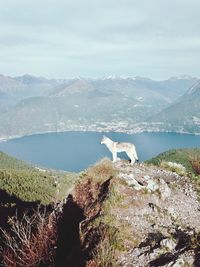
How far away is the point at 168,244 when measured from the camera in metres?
12.7

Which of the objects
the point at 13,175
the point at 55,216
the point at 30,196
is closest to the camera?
the point at 55,216

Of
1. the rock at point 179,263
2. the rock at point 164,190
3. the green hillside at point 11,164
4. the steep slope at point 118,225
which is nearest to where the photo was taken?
the rock at point 179,263

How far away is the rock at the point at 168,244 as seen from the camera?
41.3ft

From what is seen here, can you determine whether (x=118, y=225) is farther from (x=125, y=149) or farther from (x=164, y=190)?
(x=125, y=149)

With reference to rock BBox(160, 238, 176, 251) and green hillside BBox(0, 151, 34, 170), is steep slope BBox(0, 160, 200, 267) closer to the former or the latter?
rock BBox(160, 238, 176, 251)

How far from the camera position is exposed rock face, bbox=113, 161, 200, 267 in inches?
483

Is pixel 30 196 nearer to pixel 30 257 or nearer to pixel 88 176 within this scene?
pixel 88 176

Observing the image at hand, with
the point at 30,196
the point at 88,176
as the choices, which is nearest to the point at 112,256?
the point at 88,176

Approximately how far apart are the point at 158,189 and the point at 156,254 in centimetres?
568

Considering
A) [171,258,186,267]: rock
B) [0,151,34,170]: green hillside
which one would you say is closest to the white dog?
[171,258,186,267]: rock

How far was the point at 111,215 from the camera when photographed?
49.8 feet

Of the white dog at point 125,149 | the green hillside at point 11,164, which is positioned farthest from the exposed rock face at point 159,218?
the green hillside at point 11,164

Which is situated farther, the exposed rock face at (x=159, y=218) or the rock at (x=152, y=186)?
the rock at (x=152, y=186)

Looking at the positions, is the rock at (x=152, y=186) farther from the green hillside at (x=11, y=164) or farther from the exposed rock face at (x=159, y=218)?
the green hillside at (x=11, y=164)
